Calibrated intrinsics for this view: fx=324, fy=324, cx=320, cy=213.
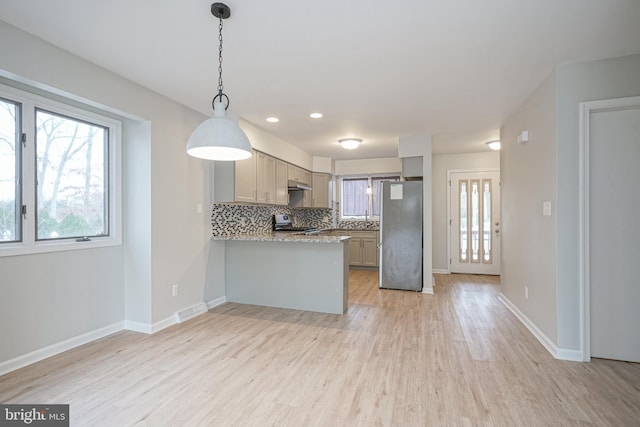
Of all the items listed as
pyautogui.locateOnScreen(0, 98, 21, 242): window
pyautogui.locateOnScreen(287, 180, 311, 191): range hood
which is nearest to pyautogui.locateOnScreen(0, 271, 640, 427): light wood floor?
pyautogui.locateOnScreen(0, 98, 21, 242): window

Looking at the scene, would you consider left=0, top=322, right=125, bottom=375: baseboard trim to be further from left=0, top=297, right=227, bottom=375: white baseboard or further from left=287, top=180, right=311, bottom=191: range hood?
left=287, top=180, right=311, bottom=191: range hood

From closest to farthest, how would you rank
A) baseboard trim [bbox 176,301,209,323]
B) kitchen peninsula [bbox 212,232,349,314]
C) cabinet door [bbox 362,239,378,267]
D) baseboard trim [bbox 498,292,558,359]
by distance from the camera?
baseboard trim [bbox 498,292,558,359], baseboard trim [bbox 176,301,209,323], kitchen peninsula [bbox 212,232,349,314], cabinet door [bbox 362,239,378,267]

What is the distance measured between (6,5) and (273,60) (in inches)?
66.0

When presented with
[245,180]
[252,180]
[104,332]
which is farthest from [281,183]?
[104,332]

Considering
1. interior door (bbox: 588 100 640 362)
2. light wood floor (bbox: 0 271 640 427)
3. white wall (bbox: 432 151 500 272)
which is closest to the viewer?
light wood floor (bbox: 0 271 640 427)

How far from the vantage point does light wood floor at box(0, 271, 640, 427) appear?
1.94 meters

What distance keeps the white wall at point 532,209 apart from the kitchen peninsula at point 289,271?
6.45ft

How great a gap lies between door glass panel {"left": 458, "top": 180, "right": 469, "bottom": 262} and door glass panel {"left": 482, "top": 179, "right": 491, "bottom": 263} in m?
0.31

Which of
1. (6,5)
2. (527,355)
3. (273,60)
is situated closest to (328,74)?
(273,60)

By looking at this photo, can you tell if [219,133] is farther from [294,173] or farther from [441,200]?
[441,200]

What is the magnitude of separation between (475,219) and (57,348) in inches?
257

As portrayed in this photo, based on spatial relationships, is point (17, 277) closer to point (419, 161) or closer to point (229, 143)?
point (229, 143)

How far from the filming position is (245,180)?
14.0 ft

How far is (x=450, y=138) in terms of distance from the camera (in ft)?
17.3
